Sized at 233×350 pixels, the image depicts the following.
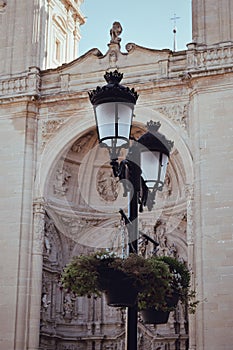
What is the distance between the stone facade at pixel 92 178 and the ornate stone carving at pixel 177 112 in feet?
0.12

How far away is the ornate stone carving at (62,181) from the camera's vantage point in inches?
779

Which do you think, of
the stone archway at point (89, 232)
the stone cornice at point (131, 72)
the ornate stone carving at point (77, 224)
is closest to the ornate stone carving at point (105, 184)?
the stone archway at point (89, 232)

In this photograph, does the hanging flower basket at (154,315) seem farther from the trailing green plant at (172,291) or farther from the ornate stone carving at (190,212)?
the ornate stone carving at (190,212)

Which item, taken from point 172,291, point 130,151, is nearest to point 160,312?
point 172,291

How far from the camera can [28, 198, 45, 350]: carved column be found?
18141 millimetres

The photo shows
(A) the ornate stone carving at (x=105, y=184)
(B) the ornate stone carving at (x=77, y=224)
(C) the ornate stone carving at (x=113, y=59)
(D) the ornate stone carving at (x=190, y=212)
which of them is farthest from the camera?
(A) the ornate stone carving at (x=105, y=184)

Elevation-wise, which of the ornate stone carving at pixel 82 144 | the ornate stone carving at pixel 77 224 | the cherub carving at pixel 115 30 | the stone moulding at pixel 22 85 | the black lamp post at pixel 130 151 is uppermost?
the cherub carving at pixel 115 30

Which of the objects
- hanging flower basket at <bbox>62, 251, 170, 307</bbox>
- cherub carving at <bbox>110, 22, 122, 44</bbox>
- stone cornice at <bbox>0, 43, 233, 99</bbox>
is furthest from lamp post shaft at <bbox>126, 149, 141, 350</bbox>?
cherub carving at <bbox>110, 22, 122, 44</bbox>

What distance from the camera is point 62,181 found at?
65.3ft

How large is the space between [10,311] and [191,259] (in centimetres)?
489

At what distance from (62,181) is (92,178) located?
1.06 meters

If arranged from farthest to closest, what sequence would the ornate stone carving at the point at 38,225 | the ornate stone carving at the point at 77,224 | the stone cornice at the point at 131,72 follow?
the ornate stone carving at the point at 77,224, the ornate stone carving at the point at 38,225, the stone cornice at the point at 131,72

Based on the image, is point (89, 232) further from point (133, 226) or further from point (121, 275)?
point (121, 275)

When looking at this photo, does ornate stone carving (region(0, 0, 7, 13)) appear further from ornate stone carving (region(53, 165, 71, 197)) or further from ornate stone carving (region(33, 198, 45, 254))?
ornate stone carving (region(33, 198, 45, 254))
